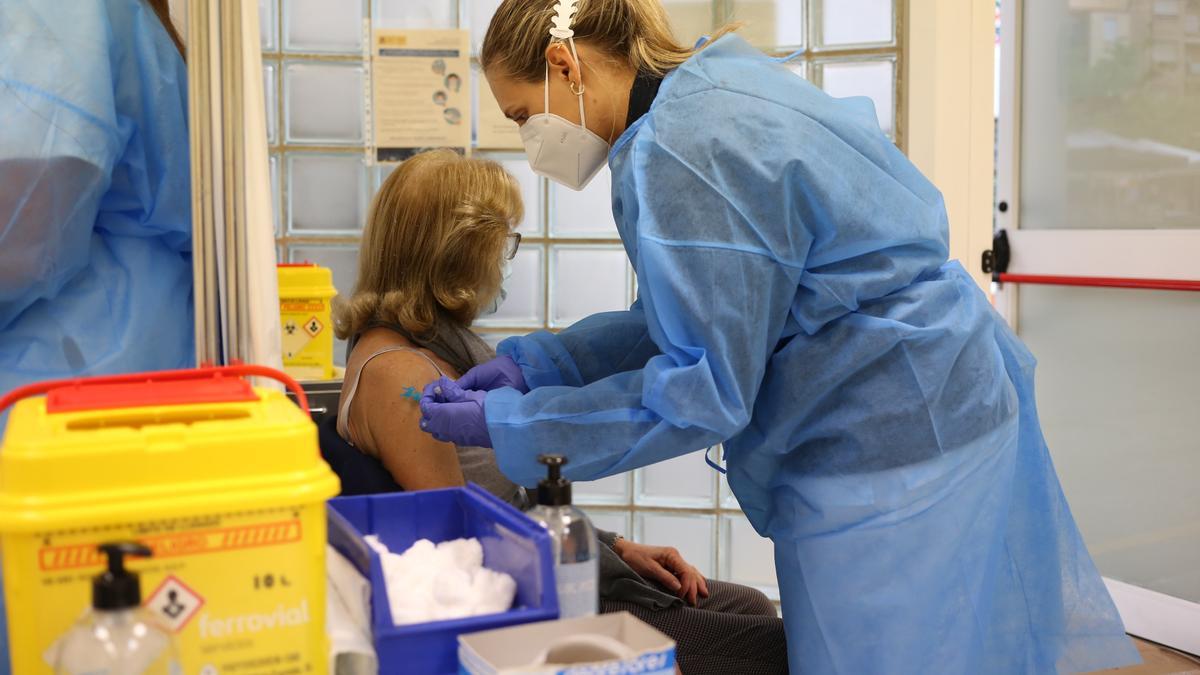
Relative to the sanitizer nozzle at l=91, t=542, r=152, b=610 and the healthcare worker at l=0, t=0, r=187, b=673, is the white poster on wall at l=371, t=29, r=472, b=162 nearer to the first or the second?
the healthcare worker at l=0, t=0, r=187, b=673

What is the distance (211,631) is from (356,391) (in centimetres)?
99

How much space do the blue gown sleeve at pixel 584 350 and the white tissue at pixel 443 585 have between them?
0.58 metres

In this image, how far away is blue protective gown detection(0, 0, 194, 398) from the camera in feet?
3.57

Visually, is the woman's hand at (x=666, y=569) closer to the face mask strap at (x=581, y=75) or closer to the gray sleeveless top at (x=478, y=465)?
the gray sleeveless top at (x=478, y=465)

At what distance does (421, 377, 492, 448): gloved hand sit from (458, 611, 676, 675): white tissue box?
1.59ft

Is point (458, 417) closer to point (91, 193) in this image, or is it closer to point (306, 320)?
point (91, 193)

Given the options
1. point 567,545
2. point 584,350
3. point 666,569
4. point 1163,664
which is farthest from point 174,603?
point 1163,664

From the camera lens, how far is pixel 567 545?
2.88 ft

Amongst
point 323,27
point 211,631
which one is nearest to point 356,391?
point 211,631

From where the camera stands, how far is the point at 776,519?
1361mm

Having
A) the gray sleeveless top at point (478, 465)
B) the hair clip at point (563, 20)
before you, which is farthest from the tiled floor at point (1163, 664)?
the hair clip at point (563, 20)

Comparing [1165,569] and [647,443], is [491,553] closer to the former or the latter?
[647,443]

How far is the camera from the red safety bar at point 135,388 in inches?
30.0

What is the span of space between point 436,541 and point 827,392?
0.54 m
